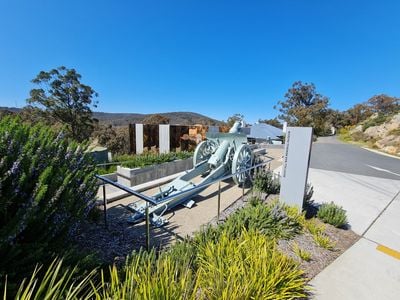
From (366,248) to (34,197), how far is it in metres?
4.82

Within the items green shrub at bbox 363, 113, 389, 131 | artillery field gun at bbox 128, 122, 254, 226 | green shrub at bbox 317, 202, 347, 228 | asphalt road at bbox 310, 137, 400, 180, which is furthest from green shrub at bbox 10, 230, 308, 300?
green shrub at bbox 363, 113, 389, 131

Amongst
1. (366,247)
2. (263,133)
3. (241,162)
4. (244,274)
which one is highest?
(263,133)

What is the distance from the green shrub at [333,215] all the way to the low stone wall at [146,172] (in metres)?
5.64

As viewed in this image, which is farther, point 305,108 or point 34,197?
point 305,108

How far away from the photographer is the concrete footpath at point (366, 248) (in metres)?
2.55

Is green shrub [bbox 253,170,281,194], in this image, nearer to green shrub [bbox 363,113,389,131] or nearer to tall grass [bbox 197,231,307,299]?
tall grass [bbox 197,231,307,299]

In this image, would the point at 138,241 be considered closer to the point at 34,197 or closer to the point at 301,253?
the point at 34,197

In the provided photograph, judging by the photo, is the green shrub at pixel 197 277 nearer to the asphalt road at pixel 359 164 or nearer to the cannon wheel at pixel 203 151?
the cannon wheel at pixel 203 151

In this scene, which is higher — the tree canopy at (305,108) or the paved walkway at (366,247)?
the tree canopy at (305,108)

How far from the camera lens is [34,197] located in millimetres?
1888

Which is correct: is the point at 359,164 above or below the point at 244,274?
below

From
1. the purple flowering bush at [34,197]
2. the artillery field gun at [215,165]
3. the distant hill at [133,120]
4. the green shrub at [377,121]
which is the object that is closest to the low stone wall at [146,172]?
the artillery field gun at [215,165]

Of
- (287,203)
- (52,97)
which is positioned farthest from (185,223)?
(52,97)

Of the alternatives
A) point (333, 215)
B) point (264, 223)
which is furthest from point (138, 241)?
point (333, 215)
